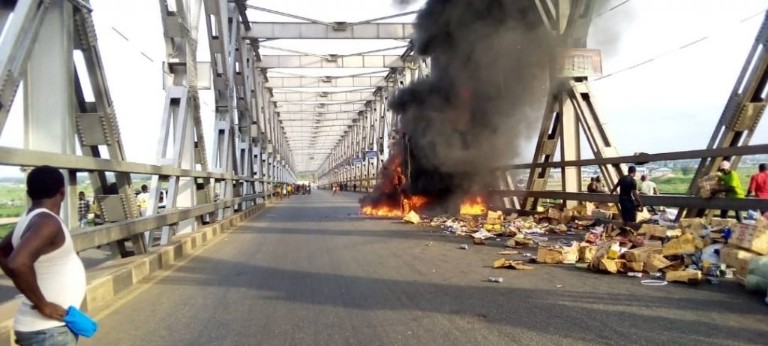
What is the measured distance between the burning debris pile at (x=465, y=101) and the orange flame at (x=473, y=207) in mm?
319

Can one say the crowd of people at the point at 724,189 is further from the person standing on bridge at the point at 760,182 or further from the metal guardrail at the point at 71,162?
the metal guardrail at the point at 71,162

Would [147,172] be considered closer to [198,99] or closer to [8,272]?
[198,99]

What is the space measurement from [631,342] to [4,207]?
19.2 ft

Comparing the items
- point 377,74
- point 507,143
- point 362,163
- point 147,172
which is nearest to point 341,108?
point 362,163

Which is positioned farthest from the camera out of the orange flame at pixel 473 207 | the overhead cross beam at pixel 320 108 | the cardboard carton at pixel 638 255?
the overhead cross beam at pixel 320 108

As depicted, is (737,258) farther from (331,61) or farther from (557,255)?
(331,61)

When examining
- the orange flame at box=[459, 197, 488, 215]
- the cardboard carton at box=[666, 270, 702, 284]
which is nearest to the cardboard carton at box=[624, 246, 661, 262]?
the cardboard carton at box=[666, 270, 702, 284]

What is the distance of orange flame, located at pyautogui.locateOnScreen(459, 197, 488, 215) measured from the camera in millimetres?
17698

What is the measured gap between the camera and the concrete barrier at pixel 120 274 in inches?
194

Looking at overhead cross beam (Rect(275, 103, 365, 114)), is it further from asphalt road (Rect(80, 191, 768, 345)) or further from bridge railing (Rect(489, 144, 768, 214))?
asphalt road (Rect(80, 191, 768, 345))

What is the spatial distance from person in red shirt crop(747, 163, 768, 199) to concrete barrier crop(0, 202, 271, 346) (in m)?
9.35

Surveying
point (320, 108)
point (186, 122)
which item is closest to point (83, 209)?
point (186, 122)

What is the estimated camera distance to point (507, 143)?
17.7 metres

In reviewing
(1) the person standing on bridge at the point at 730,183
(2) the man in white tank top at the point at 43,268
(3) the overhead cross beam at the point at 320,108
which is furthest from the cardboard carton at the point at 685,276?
(3) the overhead cross beam at the point at 320,108
